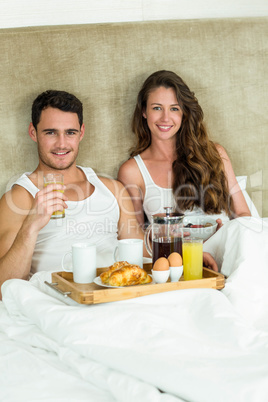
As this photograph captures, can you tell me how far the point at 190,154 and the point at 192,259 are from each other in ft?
3.09

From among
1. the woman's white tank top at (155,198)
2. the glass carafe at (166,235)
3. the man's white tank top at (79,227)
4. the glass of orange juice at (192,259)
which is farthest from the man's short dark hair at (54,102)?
the glass of orange juice at (192,259)

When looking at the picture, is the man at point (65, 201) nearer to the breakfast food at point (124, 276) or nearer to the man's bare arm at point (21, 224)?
the man's bare arm at point (21, 224)

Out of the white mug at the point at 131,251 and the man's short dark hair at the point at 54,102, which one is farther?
the man's short dark hair at the point at 54,102

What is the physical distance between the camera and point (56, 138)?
2.22m

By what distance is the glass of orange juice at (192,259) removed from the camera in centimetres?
167

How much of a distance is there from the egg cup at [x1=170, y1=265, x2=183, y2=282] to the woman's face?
3.31 feet

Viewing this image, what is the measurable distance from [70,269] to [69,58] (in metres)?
1.11

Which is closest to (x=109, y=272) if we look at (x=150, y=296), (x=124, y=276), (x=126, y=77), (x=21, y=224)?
(x=124, y=276)

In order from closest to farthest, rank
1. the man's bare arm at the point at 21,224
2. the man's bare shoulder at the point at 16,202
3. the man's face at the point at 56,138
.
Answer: the man's bare arm at the point at 21,224 < the man's bare shoulder at the point at 16,202 < the man's face at the point at 56,138

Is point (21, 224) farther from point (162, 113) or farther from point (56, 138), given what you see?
point (162, 113)

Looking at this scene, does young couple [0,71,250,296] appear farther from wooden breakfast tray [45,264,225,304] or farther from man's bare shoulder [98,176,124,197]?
wooden breakfast tray [45,264,225,304]

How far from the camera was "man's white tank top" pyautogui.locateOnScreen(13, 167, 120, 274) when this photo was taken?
83.8 inches

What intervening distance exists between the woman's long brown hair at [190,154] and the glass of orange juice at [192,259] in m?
0.73

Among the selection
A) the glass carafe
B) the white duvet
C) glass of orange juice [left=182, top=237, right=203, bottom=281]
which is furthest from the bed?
the glass carafe
